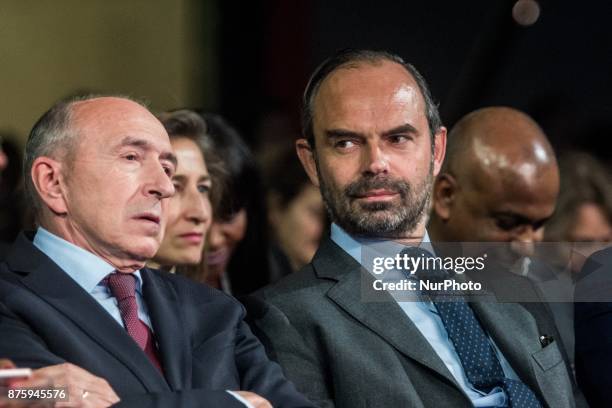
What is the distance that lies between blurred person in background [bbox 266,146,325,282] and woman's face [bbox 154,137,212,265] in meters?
0.78

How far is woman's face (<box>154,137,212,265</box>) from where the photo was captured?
2914 millimetres

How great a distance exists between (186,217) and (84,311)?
2.81 ft

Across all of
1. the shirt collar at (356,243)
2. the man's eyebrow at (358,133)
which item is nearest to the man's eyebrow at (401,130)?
the man's eyebrow at (358,133)

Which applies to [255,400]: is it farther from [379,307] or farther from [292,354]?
[379,307]

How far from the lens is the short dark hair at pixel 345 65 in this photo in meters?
2.58

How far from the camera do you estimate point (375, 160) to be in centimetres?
246

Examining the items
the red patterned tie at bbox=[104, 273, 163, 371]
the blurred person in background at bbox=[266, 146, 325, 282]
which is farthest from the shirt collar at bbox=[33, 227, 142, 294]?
the blurred person in background at bbox=[266, 146, 325, 282]

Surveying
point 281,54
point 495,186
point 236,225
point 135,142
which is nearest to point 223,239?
point 236,225

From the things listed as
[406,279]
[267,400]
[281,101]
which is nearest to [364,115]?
[406,279]

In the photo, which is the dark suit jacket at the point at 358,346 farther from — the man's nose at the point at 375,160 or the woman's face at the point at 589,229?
the woman's face at the point at 589,229

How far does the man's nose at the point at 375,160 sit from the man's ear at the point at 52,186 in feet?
2.06

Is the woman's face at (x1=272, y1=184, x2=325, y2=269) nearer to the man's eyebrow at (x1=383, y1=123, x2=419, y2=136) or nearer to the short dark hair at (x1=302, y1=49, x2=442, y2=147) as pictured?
the short dark hair at (x1=302, y1=49, x2=442, y2=147)

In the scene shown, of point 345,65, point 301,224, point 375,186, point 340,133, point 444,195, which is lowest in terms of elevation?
point 301,224

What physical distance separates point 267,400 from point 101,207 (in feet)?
1.60
